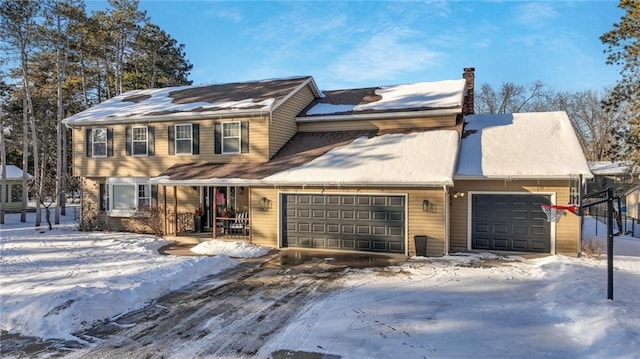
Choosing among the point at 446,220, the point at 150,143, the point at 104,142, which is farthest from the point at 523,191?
the point at 104,142

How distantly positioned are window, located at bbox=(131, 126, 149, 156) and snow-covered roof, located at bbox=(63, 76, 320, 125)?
0.59 meters

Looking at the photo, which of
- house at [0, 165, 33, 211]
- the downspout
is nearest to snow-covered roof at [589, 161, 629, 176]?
the downspout

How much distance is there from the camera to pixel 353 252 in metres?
13.6

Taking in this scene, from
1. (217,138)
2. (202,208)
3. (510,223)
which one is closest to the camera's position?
(510,223)

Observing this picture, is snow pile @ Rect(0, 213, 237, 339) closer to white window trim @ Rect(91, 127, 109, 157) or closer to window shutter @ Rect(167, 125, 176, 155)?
window shutter @ Rect(167, 125, 176, 155)

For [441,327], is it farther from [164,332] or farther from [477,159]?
[477,159]

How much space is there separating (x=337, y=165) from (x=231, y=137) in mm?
5086

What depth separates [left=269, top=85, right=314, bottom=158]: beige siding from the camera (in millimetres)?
16484

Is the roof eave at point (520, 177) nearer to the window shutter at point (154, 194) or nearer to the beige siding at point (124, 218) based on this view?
the beige siding at point (124, 218)

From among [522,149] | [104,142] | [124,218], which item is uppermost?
[104,142]

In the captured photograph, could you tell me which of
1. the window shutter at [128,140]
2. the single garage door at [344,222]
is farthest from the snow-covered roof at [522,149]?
the window shutter at [128,140]

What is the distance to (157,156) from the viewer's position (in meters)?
17.9

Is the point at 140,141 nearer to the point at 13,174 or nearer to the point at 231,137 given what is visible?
the point at 231,137

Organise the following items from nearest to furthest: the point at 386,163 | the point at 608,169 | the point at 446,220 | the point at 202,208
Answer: the point at 446,220
the point at 386,163
the point at 202,208
the point at 608,169
